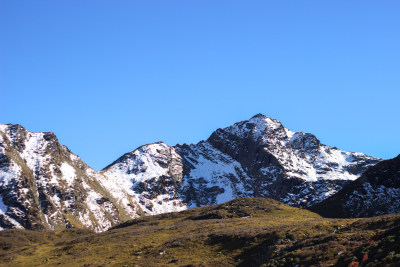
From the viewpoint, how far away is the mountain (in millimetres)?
155375

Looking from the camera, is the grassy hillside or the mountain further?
the mountain

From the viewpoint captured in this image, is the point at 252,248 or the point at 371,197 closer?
the point at 252,248

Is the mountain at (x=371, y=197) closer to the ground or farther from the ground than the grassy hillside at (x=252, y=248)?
farther from the ground

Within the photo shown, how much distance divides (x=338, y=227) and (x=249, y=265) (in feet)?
70.7

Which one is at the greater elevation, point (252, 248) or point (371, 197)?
point (371, 197)

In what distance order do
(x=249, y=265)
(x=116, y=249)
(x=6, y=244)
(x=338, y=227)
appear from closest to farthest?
(x=249, y=265)
(x=338, y=227)
(x=116, y=249)
(x=6, y=244)

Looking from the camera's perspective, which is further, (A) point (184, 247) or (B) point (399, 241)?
(A) point (184, 247)

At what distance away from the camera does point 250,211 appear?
500ft

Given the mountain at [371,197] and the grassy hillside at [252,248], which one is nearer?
the grassy hillside at [252,248]

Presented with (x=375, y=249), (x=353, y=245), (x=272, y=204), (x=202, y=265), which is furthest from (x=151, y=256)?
(x=272, y=204)

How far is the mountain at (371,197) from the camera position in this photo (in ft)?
510

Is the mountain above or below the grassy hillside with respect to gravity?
above

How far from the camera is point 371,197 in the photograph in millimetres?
161000

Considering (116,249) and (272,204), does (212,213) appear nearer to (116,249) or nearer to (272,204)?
(272,204)
